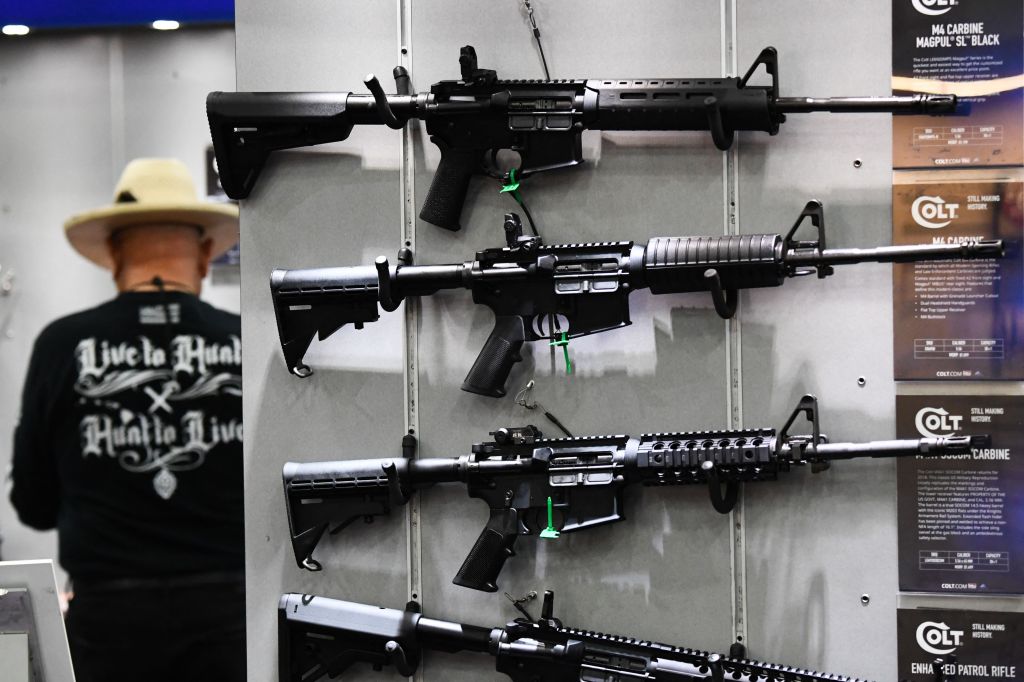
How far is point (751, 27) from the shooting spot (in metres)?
3.18

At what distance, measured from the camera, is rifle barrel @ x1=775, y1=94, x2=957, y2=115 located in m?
2.91

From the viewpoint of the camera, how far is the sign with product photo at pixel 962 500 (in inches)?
120

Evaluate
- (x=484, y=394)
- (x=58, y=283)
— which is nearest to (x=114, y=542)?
(x=58, y=283)

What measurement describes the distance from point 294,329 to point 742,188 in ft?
4.84

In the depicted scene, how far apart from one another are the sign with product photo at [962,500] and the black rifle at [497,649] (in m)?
0.45

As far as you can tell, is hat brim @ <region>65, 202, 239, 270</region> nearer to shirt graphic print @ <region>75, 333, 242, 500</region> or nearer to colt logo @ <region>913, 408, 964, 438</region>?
shirt graphic print @ <region>75, 333, 242, 500</region>

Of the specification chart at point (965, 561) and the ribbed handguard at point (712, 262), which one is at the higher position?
the ribbed handguard at point (712, 262)

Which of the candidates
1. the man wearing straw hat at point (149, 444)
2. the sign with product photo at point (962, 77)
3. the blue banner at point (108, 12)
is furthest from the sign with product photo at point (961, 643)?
the blue banner at point (108, 12)

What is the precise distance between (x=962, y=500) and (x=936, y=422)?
0.80 ft

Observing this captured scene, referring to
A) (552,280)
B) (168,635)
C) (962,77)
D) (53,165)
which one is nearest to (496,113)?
(552,280)

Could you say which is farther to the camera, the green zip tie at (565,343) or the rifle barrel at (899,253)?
the green zip tie at (565,343)

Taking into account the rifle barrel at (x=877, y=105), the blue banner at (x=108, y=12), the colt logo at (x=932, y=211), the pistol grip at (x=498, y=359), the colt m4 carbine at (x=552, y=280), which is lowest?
the pistol grip at (x=498, y=359)

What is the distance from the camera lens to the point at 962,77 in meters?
3.08

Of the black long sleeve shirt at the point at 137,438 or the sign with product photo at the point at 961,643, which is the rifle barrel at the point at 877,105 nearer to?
the sign with product photo at the point at 961,643
